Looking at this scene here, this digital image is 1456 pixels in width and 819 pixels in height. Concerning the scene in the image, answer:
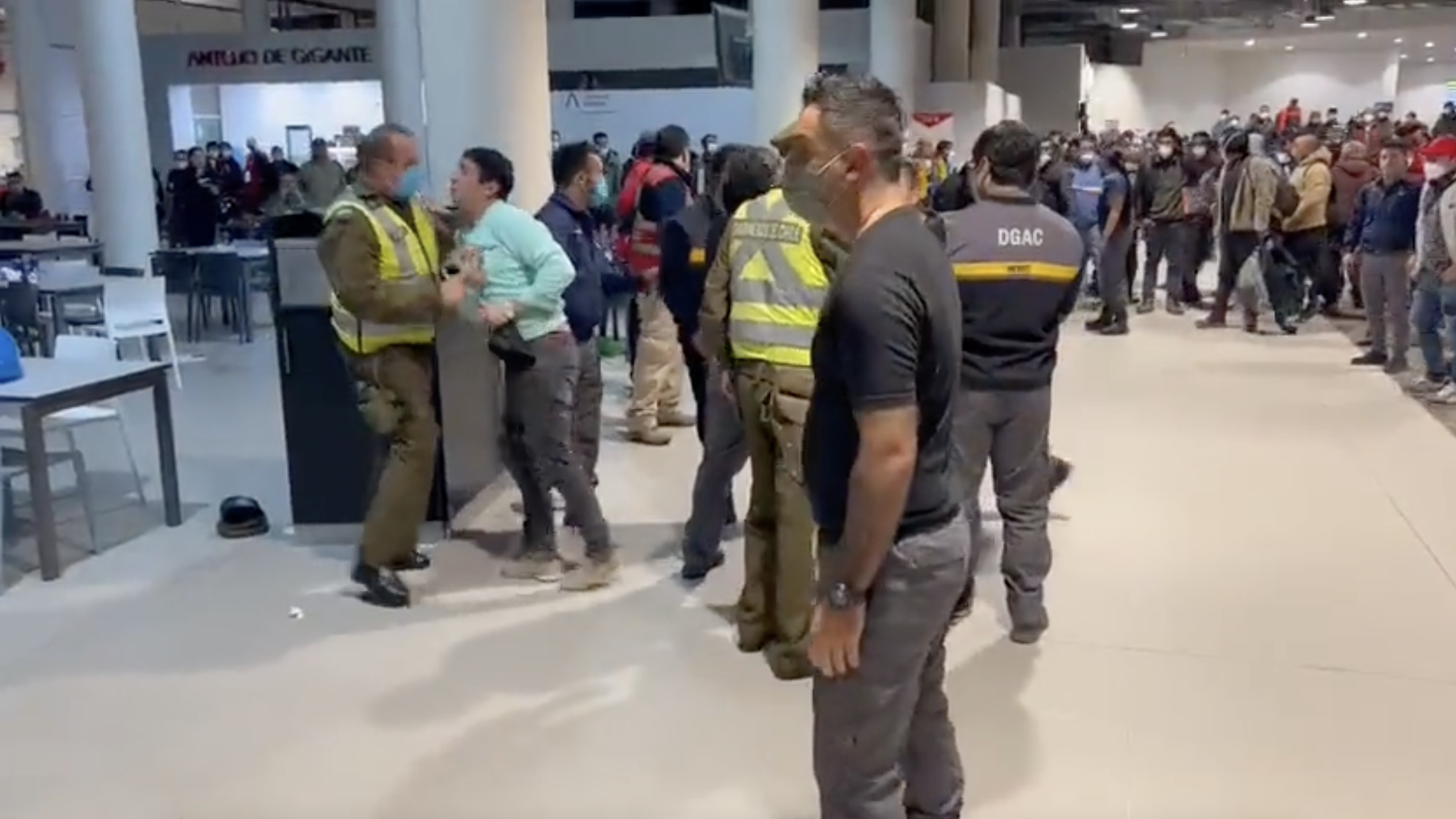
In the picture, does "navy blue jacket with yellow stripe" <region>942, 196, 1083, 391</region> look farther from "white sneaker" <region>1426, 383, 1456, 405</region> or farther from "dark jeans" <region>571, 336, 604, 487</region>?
"white sneaker" <region>1426, 383, 1456, 405</region>

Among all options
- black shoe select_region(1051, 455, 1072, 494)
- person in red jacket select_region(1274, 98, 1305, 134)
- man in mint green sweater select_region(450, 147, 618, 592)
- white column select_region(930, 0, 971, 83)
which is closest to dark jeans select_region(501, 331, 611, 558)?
man in mint green sweater select_region(450, 147, 618, 592)

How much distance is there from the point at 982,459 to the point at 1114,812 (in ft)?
Result: 4.10

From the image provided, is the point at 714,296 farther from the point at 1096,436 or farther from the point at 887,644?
the point at 1096,436

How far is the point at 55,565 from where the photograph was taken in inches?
196

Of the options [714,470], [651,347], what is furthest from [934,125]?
[714,470]

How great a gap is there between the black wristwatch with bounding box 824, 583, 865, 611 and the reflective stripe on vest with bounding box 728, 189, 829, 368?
1.59 meters

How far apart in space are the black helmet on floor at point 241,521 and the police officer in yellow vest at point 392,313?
958 mm

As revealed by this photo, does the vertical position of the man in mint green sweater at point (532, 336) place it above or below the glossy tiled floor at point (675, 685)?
above

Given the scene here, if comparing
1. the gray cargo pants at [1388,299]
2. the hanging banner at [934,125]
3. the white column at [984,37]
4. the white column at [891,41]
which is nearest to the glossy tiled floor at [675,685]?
the gray cargo pants at [1388,299]

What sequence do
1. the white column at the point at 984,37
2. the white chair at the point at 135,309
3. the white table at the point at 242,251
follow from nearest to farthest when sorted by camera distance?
the white chair at the point at 135,309 < the white table at the point at 242,251 < the white column at the point at 984,37

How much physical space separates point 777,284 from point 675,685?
4.01ft

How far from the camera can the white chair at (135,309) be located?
26.8 ft

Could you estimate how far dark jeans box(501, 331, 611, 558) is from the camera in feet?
15.3

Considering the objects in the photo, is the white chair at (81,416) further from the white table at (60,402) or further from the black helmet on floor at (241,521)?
the black helmet on floor at (241,521)
